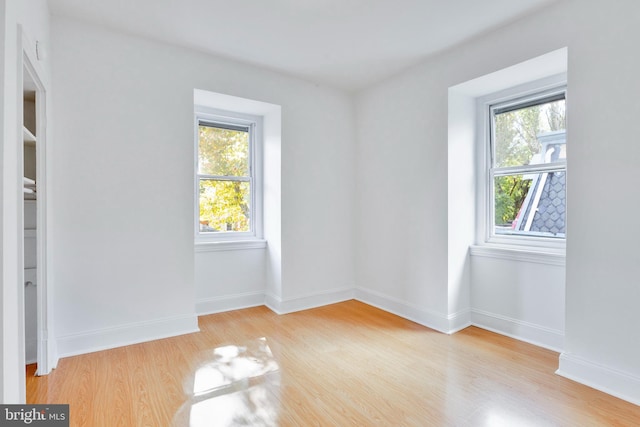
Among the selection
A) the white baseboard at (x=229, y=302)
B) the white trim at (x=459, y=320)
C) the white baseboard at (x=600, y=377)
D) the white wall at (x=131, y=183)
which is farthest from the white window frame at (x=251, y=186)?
the white baseboard at (x=600, y=377)

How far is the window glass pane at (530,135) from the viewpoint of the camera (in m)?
2.96

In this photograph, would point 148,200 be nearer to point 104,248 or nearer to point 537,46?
point 104,248

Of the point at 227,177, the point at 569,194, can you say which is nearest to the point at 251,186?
the point at 227,177

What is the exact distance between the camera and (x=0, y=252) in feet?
Result: 4.30

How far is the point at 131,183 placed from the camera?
295cm

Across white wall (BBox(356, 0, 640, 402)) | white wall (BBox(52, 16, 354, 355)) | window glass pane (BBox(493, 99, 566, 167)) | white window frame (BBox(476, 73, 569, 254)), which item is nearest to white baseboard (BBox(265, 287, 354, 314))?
white wall (BBox(52, 16, 354, 355))

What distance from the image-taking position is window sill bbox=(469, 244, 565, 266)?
112 inches

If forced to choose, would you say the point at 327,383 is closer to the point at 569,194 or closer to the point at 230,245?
the point at 230,245

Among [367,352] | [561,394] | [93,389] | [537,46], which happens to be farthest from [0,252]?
[537,46]

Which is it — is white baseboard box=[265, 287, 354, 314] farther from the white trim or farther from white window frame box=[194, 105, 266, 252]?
the white trim

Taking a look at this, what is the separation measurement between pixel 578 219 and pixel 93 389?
11.8ft

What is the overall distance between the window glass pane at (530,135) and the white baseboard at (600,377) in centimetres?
168

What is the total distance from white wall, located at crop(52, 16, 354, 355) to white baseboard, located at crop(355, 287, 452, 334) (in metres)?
0.98

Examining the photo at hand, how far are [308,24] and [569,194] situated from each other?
2.43 metres
